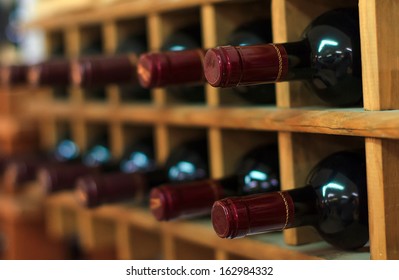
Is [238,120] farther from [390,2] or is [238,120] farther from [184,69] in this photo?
[390,2]

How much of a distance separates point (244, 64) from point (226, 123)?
138 millimetres

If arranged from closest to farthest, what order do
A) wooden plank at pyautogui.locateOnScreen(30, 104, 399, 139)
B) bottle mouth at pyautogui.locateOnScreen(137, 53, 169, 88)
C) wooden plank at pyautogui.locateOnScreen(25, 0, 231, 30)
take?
wooden plank at pyautogui.locateOnScreen(30, 104, 399, 139)
bottle mouth at pyautogui.locateOnScreen(137, 53, 169, 88)
wooden plank at pyautogui.locateOnScreen(25, 0, 231, 30)

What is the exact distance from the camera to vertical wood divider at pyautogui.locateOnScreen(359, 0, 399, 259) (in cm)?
57

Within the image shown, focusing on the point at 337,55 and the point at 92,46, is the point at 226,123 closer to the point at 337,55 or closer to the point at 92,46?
the point at 337,55

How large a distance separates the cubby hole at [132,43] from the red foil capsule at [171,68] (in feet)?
0.66

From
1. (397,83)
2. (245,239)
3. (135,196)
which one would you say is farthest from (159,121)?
(397,83)

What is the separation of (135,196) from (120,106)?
0.46 ft

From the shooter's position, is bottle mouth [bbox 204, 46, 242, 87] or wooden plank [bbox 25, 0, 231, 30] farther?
wooden plank [bbox 25, 0, 231, 30]

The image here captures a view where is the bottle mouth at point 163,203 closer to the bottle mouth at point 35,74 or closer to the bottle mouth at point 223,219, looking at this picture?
the bottle mouth at point 223,219

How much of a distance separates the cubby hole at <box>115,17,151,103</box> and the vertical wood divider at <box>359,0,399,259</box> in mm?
368

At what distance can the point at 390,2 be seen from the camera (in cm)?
58

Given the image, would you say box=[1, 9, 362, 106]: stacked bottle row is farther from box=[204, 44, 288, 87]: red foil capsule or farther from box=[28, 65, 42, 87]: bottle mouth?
box=[28, 65, 42, 87]: bottle mouth

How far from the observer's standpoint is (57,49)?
1.07 meters

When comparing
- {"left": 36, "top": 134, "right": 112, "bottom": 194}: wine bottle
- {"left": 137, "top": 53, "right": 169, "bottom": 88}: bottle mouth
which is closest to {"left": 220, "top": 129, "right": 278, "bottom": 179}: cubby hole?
{"left": 137, "top": 53, "right": 169, "bottom": 88}: bottle mouth
